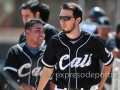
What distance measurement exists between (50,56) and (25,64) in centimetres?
79

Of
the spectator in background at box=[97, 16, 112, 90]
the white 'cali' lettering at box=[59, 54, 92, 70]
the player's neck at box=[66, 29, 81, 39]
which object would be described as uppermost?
the player's neck at box=[66, 29, 81, 39]

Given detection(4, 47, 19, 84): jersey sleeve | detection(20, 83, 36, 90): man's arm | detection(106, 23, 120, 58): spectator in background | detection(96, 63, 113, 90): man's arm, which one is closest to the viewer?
detection(96, 63, 113, 90): man's arm

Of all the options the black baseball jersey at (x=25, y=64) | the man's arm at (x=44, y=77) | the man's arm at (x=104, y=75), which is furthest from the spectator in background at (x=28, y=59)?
the man's arm at (x=104, y=75)

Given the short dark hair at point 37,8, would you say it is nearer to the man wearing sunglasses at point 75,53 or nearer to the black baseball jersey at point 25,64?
the black baseball jersey at point 25,64

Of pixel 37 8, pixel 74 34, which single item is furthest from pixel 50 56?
pixel 37 8

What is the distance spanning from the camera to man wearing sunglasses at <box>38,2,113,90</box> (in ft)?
16.2

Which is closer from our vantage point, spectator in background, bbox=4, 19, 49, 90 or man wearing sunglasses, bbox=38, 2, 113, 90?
man wearing sunglasses, bbox=38, 2, 113, 90

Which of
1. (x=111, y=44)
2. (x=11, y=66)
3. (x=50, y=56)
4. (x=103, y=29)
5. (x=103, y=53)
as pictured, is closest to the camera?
(x=103, y=53)

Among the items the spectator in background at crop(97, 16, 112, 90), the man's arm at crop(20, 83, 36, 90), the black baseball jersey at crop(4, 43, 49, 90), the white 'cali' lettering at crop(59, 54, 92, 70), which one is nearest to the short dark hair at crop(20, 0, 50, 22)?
the black baseball jersey at crop(4, 43, 49, 90)

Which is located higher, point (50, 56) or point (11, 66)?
point (50, 56)

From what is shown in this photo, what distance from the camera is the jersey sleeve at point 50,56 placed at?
501cm

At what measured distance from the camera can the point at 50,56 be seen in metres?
5.04

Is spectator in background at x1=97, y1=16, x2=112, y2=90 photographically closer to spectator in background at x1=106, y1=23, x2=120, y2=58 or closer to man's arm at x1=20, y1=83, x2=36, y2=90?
spectator in background at x1=106, y1=23, x2=120, y2=58

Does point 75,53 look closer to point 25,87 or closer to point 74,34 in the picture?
point 74,34
